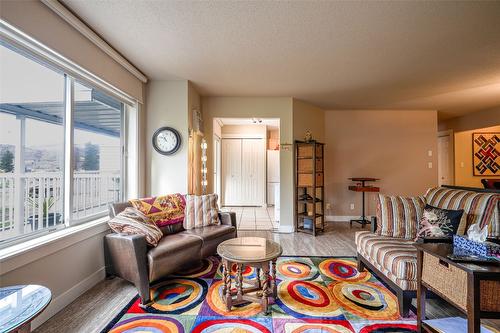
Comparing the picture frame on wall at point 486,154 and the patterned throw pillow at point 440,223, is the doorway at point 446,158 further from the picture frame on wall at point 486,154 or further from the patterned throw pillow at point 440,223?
the patterned throw pillow at point 440,223

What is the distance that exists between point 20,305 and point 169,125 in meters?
2.65

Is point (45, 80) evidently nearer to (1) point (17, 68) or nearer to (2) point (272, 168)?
(1) point (17, 68)

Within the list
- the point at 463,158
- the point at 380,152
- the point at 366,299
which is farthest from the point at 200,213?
the point at 463,158

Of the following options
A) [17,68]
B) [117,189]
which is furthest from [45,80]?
[117,189]

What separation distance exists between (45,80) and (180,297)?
2317 mm

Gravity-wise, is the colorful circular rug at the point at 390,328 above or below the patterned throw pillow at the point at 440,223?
below

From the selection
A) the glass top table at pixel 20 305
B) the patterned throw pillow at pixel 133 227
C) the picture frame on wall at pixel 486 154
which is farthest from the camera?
the picture frame on wall at pixel 486 154

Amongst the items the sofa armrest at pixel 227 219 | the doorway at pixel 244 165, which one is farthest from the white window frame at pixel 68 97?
the doorway at pixel 244 165

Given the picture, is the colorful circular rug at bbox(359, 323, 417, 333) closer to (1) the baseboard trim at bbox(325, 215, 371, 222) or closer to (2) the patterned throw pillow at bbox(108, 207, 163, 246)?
(2) the patterned throw pillow at bbox(108, 207, 163, 246)

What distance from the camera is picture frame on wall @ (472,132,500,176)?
562 centimetres

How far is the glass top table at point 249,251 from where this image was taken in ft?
5.74

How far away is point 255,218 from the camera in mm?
5117

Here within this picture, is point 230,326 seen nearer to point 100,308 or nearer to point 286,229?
point 100,308

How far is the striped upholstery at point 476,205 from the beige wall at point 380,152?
260cm
